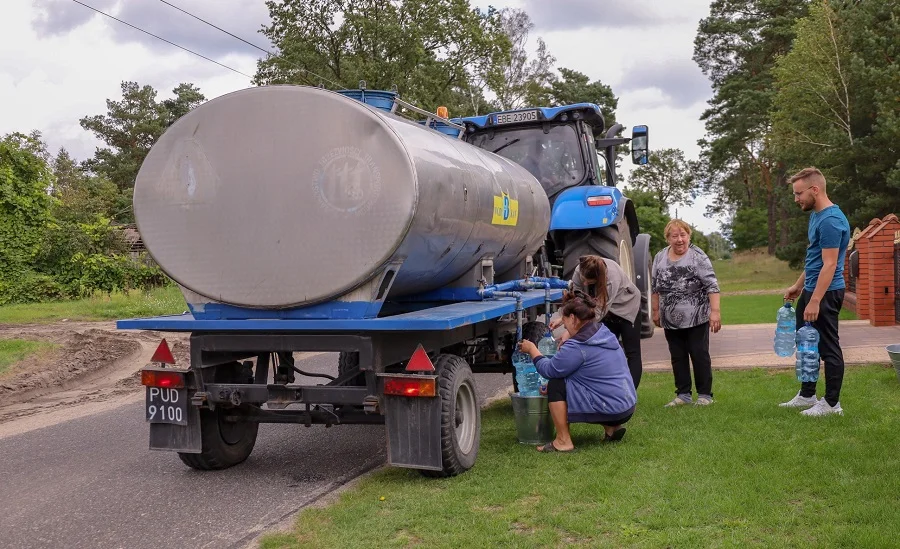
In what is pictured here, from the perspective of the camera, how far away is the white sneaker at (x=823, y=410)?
660 centimetres

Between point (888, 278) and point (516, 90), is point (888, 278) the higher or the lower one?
the lower one

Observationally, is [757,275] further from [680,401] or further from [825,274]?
[825,274]

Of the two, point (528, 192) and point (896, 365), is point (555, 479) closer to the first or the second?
point (528, 192)

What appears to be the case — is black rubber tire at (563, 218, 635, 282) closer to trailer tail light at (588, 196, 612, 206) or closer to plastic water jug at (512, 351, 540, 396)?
trailer tail light at (588, 196, 612, 206)

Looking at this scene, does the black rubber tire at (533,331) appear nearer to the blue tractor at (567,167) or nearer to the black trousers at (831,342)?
the blue tractor at (567,167)

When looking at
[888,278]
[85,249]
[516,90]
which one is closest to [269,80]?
[85,249]

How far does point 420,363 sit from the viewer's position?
514 cm

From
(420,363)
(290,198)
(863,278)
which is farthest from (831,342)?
(863,278)

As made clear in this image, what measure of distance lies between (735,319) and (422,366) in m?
13.1

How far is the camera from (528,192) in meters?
7.77

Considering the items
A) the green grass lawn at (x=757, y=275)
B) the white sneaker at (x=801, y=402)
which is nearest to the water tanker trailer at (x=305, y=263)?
the white sneaker at (x=801, y=402)

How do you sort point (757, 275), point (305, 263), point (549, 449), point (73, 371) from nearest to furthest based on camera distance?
point (305, 263)
point (549, 449)
point (73, 371)
point (757, 275)

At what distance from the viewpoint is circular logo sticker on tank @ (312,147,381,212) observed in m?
5.02

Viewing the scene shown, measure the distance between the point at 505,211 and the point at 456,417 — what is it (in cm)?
214
